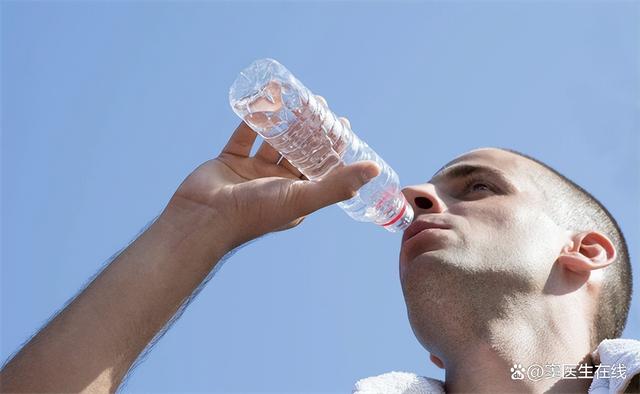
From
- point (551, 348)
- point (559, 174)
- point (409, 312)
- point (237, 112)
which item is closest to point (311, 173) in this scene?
point (237, 112)

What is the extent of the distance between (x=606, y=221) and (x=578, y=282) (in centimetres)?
71

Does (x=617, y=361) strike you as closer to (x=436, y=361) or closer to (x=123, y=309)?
(x=436, y=361)

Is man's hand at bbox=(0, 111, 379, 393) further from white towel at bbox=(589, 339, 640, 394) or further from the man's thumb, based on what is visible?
white towel at bbox=(589, 339, 640, 394)

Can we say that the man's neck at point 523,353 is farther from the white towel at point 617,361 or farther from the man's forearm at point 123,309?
the man's forearm at point 123,309

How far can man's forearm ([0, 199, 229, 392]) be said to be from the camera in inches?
98.2

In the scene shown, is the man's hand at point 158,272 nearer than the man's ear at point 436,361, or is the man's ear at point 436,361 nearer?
the man's hand at point 158,272

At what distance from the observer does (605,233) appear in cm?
431

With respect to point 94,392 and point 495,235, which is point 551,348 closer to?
point 495,235

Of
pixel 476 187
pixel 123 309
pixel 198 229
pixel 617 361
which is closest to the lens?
pixel 123 309

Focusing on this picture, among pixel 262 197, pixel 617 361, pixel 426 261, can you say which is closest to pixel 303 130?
pixel 262 197

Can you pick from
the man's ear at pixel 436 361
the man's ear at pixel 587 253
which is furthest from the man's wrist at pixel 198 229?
the man's ear at pixel 587 253

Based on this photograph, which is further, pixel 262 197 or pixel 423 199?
pixel 423 199

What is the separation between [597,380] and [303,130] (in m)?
1.67

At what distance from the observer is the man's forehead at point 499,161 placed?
4195 millimetres
